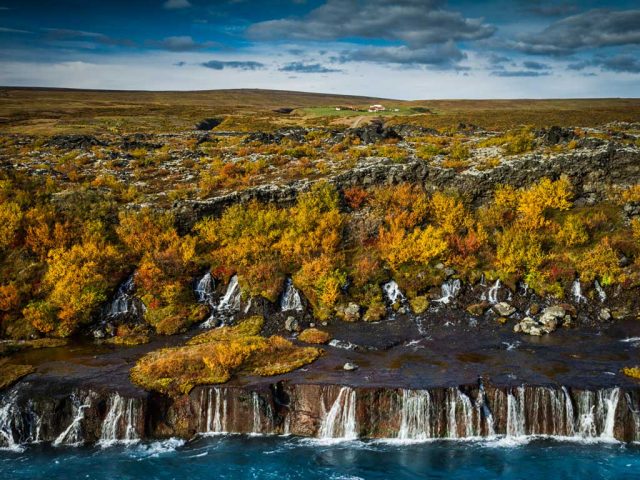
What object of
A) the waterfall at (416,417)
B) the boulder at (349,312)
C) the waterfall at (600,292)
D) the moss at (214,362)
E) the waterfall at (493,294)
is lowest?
the waterfall at (416,417)

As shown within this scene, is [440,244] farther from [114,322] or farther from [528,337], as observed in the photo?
[114,322]

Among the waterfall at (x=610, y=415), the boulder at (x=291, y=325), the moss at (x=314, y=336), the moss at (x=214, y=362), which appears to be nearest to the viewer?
the waterfall at (x=610, y=415)

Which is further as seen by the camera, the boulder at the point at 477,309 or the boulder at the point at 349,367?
the boulder at the point at 477,309

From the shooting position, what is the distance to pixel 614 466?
63.1ft

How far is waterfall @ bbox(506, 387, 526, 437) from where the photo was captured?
70.8 ft

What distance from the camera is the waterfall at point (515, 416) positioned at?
Result: 21594mm

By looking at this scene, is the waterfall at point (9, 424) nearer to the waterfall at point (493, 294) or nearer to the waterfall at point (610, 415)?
the waterfall at point (610, 415)

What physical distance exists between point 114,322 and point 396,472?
19080 mm

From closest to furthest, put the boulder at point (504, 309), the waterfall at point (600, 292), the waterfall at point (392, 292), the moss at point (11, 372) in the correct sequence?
the moss at point (11, 372) → the boulder at point (504, 309) → the waterfall at point (600, 292) → the waterfall at point (392, 292)

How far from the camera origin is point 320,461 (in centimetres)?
2030

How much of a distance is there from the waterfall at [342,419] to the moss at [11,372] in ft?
46.6

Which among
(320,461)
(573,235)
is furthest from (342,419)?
(573,235)

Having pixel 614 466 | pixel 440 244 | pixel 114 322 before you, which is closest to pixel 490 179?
pixel 440 244

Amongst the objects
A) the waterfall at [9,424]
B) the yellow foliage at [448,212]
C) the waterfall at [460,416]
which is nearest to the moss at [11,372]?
the waterfall at [9,424]
